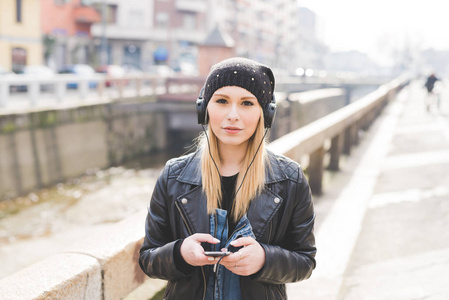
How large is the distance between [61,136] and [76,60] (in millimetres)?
22647

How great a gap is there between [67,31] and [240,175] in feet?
127

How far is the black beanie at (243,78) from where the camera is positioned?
6.17 feet

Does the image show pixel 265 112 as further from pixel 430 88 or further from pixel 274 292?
pixel 430 88

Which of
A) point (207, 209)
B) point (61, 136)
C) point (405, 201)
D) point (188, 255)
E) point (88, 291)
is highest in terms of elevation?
point (207, 209)

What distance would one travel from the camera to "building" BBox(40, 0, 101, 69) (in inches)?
1382

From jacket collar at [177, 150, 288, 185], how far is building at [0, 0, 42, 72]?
29.1m

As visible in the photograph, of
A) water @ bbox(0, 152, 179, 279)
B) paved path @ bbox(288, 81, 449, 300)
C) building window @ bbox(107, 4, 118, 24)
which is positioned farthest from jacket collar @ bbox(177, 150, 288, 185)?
building window @ bbox(107, 4, 118, 24)

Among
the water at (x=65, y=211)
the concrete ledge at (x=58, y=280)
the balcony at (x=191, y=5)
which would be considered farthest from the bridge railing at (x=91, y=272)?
the balcony at (x=191, y=5)

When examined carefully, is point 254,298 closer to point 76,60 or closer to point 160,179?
point 160,179

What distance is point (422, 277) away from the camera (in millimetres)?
3717

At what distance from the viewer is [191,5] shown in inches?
1984

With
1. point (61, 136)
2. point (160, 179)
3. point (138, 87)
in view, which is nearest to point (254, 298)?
point (160, 179)

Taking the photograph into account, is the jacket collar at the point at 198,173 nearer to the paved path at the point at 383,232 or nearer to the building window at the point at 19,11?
the paved path at the point at 383,232

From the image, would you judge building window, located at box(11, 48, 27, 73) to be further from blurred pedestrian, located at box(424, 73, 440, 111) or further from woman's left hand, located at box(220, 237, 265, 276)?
woman's left hand, located at box(220, 237, 265, 276)
